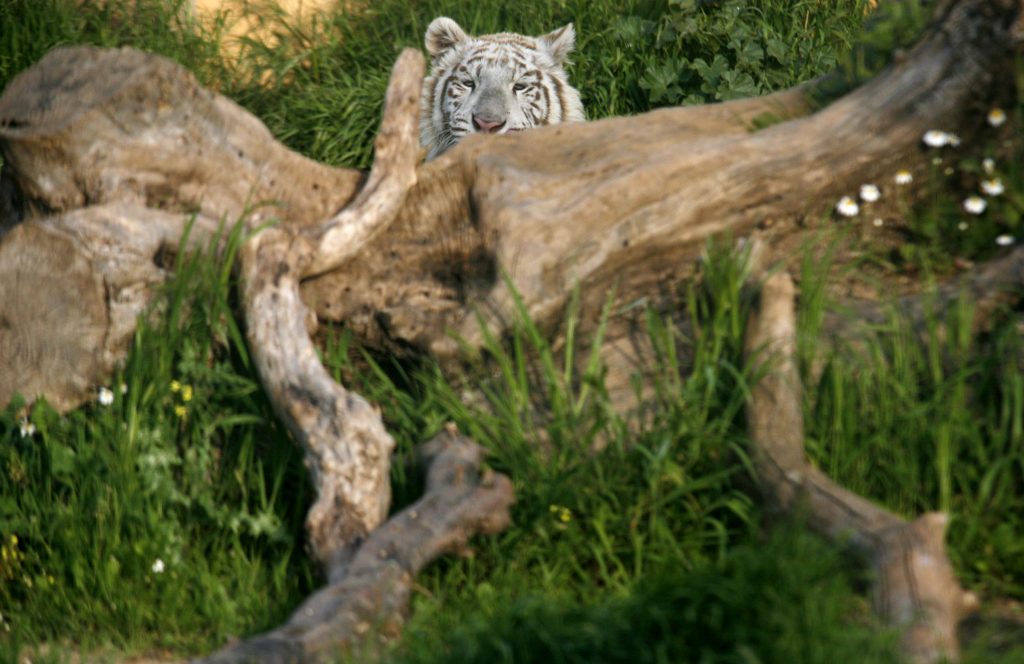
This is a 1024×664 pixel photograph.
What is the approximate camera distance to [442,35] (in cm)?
675

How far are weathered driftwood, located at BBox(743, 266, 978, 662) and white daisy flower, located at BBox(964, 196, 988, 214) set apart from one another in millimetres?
667

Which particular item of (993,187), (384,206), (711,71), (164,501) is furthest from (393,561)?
(711,71)

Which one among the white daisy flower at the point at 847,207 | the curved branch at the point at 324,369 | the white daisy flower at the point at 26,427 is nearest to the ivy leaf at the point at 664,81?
the curved branch at the point at 324,369

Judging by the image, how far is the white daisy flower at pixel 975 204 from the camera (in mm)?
3877

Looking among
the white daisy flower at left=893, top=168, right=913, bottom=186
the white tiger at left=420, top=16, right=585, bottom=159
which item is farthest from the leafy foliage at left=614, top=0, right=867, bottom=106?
the white daisy flower at left=893, top=168, right=913, bottom=186

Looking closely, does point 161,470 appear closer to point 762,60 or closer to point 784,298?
point 784,298

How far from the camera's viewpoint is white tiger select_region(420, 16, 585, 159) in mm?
6625

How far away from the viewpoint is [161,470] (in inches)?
154

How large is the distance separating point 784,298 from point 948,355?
0.50m

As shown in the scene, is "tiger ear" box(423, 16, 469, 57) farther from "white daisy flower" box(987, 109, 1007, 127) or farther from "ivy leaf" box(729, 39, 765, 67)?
"white daisy flower" box(987, 109, 1007, 127)

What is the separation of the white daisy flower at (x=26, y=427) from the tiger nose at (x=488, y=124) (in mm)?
3133

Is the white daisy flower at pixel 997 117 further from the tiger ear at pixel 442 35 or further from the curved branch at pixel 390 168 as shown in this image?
the tiger ear at pixel 442 35

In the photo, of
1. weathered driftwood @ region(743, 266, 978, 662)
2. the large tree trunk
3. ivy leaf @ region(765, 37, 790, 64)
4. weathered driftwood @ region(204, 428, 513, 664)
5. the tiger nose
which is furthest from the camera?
ivy leaf @ region(765, 37, 790, 64)

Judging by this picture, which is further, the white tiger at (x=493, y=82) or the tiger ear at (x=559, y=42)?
the tiger ear at (x=559, y=42)
